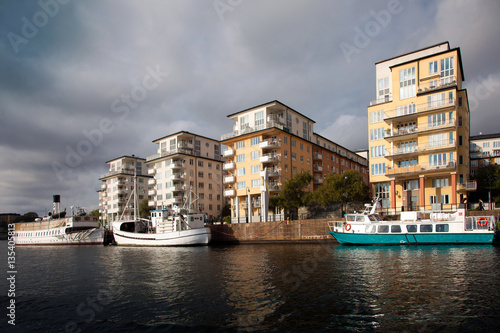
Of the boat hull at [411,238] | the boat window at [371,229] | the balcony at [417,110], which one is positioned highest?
the balcony at [417,110]

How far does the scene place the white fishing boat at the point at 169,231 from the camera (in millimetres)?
56438

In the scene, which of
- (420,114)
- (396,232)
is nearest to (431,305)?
(396,232)

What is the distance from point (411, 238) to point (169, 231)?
131 ft

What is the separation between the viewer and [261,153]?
73.0 metres

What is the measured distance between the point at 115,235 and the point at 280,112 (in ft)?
150

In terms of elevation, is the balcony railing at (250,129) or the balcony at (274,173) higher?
the balcony railing at (250,129)

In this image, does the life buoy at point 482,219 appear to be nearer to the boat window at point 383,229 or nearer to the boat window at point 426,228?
the boat window at point 426,228

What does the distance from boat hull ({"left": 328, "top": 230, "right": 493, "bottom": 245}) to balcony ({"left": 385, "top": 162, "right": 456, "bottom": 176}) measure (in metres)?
17.4

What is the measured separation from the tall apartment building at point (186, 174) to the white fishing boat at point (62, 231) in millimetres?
18549

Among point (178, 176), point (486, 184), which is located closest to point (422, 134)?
point (486, 184)

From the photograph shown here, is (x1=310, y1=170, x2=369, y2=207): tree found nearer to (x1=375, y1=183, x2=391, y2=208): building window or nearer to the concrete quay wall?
(x1=375, y1=183, x2=391, y2=208): building window

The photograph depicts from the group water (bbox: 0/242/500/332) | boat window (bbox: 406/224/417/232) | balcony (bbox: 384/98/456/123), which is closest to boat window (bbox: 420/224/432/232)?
boat window (bbox: 406/224/417/232)

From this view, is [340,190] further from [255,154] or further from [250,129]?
[250,129]

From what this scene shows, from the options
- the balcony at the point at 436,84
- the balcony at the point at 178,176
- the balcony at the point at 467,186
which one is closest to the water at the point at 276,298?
the balcony at the point at 467,186
